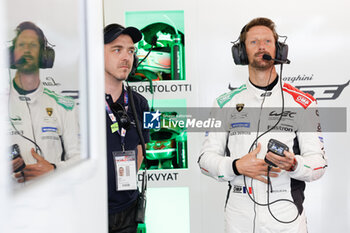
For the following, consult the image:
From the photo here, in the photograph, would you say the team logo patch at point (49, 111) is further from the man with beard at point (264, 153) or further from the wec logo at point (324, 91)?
the wec logo at point (324, 91)

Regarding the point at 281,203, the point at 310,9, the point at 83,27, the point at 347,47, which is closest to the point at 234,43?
the point at 310,9

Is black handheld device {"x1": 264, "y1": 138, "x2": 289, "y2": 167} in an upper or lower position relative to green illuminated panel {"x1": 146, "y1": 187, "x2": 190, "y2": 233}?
upper

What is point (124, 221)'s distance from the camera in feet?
7.72

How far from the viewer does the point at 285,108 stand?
104 inches

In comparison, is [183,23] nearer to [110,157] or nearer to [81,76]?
[110,157]

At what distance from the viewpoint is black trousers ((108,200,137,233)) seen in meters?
2.31

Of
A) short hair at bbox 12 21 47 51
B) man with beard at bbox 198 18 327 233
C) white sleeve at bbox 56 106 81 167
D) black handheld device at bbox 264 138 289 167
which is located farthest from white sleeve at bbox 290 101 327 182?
short hair at bbox 12 21 47 51

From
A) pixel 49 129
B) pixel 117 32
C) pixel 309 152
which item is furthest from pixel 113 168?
pixel 49 129

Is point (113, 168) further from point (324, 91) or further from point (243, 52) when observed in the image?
point (324, 91)

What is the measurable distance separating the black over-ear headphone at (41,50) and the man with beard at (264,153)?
6.50ft

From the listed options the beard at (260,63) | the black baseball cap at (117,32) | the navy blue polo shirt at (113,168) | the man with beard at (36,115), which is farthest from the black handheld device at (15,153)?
the beard at (260,63)

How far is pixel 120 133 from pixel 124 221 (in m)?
0.52

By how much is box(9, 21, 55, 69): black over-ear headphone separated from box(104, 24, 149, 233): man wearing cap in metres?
1.86

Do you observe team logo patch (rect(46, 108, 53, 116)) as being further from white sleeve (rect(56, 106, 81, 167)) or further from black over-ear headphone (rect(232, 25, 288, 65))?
black over-ear headphone (rect(232, 25, 288, 65))
